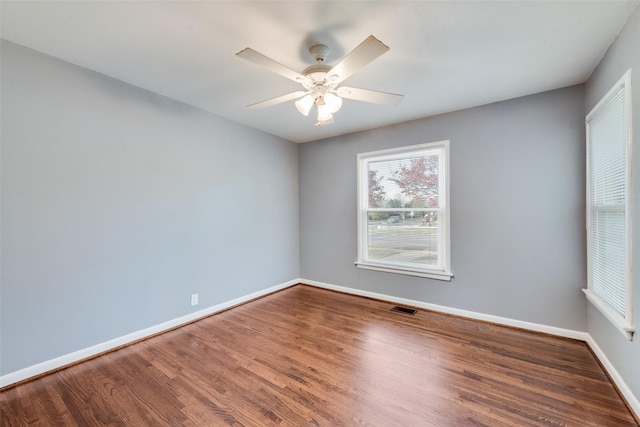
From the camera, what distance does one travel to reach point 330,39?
72.7 inches

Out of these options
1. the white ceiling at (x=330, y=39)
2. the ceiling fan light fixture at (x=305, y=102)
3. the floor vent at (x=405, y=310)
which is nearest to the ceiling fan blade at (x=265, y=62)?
the ceiling fan light fixture at (x=305, y=102)

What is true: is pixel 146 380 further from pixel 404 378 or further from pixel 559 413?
pixel 559 413

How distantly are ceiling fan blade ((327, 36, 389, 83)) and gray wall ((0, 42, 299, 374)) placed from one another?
6.75ft

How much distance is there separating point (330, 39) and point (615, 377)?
315 centimetres

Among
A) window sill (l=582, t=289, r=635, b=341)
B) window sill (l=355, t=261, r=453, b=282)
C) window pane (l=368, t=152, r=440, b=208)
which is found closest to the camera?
window sill (l=582, t=289, r=635, b=341)

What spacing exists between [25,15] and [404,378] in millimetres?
3543

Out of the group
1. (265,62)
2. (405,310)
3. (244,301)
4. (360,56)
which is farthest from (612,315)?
(244,301)

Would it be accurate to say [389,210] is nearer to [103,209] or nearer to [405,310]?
[405,310]

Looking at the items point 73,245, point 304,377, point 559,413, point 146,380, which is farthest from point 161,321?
point 559,413

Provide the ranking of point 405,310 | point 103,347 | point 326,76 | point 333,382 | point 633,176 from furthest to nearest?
point 405,310, point 103,347, point 333,382, point 326,76, point 633,176

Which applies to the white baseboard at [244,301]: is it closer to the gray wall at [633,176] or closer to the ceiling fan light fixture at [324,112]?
the gray wall at [633,176]

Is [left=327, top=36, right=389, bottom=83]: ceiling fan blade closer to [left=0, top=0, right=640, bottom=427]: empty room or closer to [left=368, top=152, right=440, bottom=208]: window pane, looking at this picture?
[left=0, top=0, right=640, bottom=427]: empty room

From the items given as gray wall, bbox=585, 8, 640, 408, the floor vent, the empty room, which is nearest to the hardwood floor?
the empty room

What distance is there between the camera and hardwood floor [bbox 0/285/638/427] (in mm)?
1619
